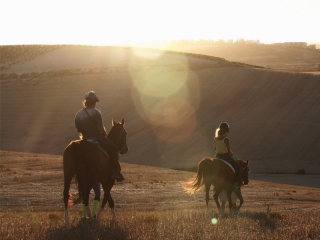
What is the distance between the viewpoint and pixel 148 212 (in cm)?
1625

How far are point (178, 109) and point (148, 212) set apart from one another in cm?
4560

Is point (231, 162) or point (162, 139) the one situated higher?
point (231, 162)

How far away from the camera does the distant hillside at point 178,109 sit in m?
50.0

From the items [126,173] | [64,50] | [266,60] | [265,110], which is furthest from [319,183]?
[266,60]

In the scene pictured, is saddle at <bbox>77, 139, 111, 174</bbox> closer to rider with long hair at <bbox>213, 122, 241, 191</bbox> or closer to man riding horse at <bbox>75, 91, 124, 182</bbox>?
man riding horse at <bbox>75, 91, 124, 182</bbox>

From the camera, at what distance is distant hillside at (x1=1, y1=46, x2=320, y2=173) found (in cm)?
5000

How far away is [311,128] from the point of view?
54.1 meters

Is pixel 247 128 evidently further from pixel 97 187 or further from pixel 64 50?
pixel 64 50

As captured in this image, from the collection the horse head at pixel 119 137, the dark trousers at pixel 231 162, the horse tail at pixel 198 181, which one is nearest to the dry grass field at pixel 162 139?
the horse tail at pixel 198 181

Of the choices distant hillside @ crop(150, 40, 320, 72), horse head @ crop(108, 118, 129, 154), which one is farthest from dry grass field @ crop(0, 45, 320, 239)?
distant hillside @ crop(150, 40, 320, 72)

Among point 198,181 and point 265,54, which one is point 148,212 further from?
point 265,54

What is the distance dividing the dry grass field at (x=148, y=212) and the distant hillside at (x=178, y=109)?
1186 centimetres

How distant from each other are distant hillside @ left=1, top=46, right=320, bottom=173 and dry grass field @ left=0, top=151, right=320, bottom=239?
11864 millimetres

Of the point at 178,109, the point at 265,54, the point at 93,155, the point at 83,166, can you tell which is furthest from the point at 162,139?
the point at 265,54
